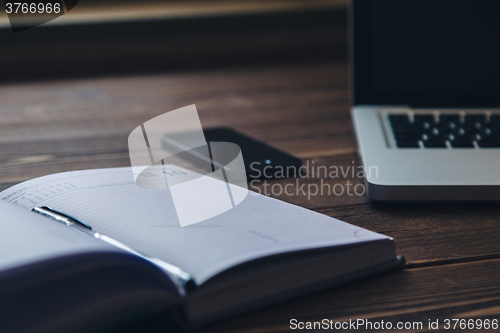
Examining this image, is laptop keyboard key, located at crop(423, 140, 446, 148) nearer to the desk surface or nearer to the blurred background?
the desk surface

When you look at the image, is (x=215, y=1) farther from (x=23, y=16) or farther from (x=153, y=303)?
(x=153, y=303)

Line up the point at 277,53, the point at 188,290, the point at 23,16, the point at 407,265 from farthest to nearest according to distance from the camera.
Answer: the point at 277,53, the point at 23,16, the point at 407,265, the point at 188,290

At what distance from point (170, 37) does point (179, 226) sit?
1341 mm

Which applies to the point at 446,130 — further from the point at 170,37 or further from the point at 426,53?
the point at 170,37

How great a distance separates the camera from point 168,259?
0.33 m

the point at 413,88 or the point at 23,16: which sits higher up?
the point at 23,16

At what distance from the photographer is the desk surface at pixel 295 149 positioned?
0.35 meters

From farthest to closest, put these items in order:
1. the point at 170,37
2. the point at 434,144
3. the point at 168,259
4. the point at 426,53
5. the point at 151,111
Answer: the point at 170,37, the point at 151,111, the point at 426,53, the point at 434,144, the point at 168,259

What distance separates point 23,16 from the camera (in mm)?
1524

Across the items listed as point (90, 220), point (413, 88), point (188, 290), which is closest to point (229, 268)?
point (188, 290)

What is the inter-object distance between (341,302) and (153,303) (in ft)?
0.44

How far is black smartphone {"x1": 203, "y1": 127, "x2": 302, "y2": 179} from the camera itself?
0.63 m

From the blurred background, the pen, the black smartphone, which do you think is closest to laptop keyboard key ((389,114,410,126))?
the black smartphone

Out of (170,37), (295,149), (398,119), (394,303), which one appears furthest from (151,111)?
(394,303)
